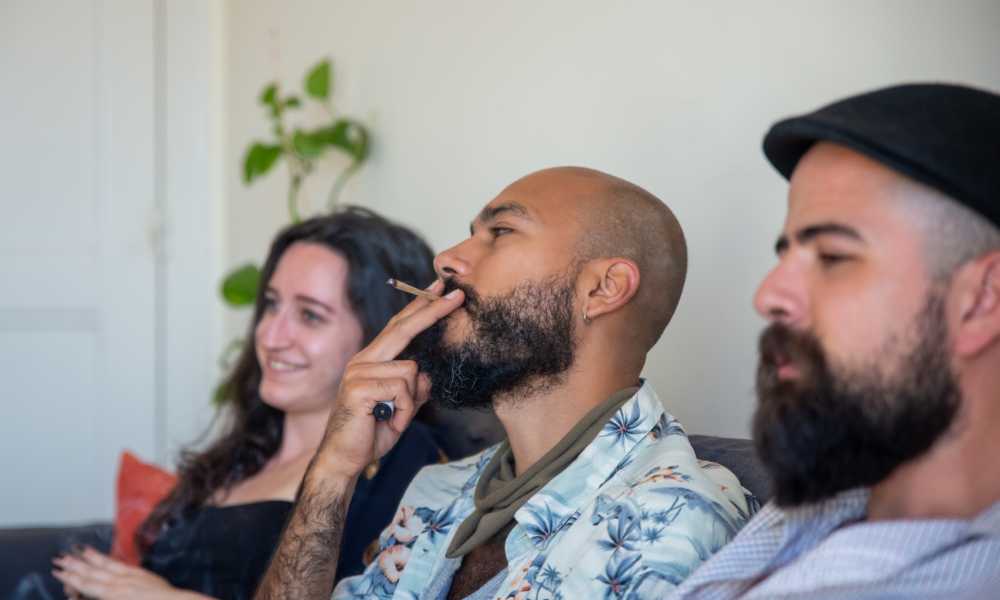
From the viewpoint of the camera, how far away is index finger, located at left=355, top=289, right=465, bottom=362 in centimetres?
162

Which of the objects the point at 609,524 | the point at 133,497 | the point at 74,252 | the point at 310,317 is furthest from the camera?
the point at 74,252

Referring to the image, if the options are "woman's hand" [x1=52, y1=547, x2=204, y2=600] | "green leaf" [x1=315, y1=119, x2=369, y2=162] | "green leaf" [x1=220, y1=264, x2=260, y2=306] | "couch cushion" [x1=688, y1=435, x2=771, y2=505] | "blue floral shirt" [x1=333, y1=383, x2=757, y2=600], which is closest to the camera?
"blue floral shirt" [x1=333, y1=383, x2=757, y2=600]

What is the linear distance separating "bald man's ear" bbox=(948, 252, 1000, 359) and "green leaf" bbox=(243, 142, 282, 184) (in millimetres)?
2516

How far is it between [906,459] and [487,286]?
0.73m

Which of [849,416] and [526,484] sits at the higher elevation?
[849,416]

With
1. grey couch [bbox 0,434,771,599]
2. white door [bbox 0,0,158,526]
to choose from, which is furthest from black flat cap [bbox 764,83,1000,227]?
white door [bbox 0,0,158,526]

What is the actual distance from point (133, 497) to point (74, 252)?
1.71 m

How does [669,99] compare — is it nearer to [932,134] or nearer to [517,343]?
[517,343]

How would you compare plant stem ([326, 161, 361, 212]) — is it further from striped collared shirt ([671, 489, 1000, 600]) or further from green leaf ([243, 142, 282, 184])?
striped collared shirt ([671, 489, 1000, 600])

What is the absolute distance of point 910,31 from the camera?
63.7 inches

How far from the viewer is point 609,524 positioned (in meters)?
1.31

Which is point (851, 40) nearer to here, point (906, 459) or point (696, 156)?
point (696, 156)

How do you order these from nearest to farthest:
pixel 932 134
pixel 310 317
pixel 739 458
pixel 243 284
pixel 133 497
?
pixel 932 134, pixel 739 458, pixel 310 317, pixel 133 497, pixel 243 284

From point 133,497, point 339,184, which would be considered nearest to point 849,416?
point 133,497
